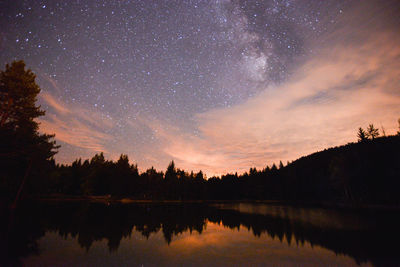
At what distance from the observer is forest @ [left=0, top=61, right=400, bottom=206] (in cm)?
2511

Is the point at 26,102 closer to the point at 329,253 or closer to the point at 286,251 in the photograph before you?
the point at 286,251

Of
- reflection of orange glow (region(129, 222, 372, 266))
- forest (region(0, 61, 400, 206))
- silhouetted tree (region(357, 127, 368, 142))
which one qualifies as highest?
silhouetted tree (region(357, 127, 368, 142))

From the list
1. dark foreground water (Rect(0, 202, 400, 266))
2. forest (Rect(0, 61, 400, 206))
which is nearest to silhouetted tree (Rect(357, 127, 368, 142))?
forest (Rect(0, 61, 400, 206))

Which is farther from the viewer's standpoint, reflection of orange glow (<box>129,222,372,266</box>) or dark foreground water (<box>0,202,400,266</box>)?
reflection of orange glow (<box>129,222,372,266</box>)

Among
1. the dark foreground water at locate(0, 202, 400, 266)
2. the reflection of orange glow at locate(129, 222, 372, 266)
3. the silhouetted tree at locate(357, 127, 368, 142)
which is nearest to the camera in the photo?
the dark foreground water at locate(0, 202, 400, 266)

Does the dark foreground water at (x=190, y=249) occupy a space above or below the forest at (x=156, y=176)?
below

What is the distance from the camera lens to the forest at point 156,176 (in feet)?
82.4

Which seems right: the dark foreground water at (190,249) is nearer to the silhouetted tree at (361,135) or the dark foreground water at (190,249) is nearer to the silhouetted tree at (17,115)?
the silhouetted tree at (17,115)

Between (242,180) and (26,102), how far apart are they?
444ft

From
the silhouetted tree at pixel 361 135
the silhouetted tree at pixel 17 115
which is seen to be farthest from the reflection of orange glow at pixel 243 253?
the silhouetted tree at pixel 361 135

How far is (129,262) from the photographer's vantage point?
998 centimetres

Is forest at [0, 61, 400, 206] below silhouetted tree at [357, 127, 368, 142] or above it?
below

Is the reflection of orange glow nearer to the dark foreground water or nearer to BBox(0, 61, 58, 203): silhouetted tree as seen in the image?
the dark foreground water

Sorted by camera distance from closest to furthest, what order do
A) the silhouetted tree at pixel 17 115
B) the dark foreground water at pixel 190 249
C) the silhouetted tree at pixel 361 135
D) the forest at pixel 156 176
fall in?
the dark foreground water at pixel 190 249, the silhouetted tree at pixel 17 115, the forest at pixel 156 176, the silhouetted tree at pixel 361 135
